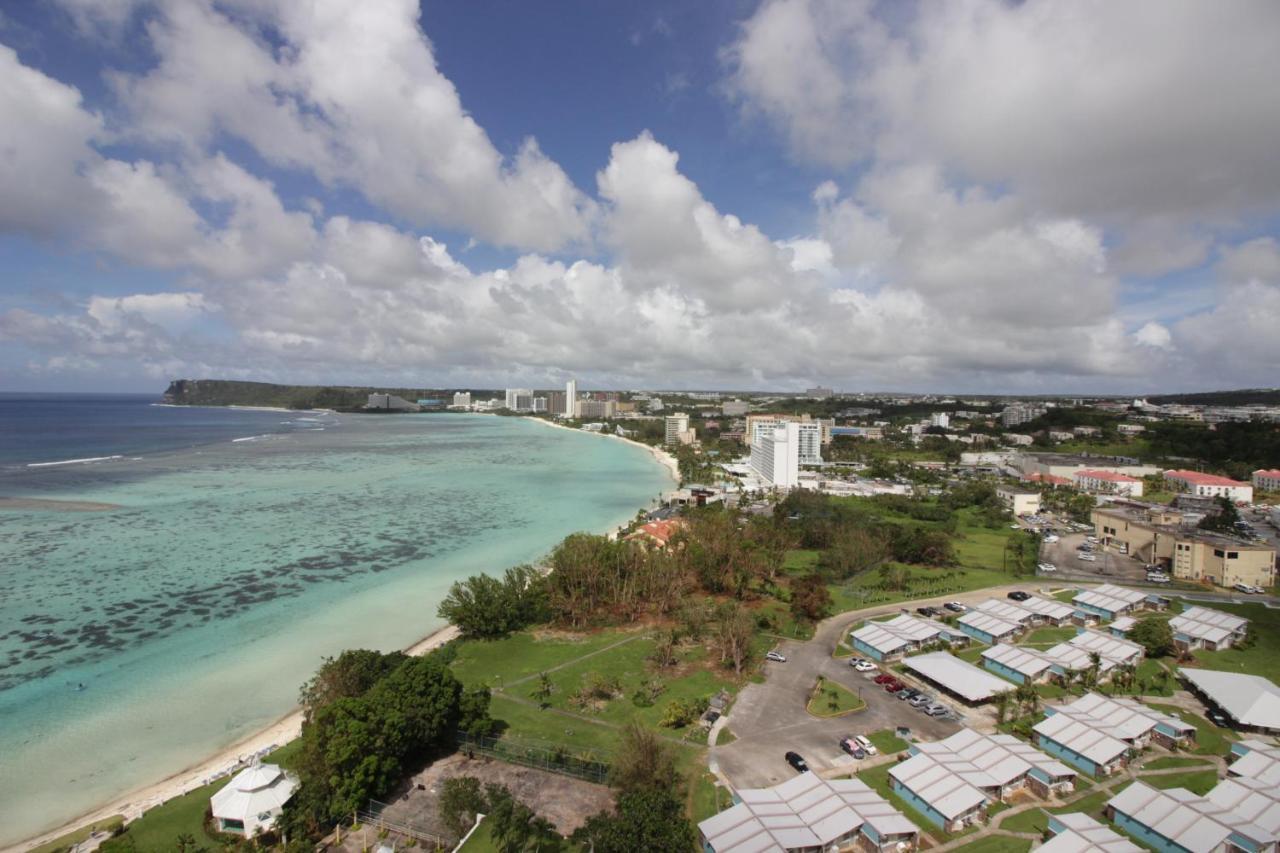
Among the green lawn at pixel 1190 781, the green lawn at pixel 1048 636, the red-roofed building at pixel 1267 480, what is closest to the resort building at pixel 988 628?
the green lawn at pixel 1048 636

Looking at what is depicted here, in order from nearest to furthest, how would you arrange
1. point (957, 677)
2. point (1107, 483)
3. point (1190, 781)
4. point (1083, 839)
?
point (1083, 839) < point (1190, 781) < point (957, 677) < point (1107, 483)

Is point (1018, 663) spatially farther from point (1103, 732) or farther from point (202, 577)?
point (202, 577)

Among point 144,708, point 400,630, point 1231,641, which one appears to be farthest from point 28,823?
point 1231,641

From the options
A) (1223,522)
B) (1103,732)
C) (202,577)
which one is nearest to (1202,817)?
(1103,732)

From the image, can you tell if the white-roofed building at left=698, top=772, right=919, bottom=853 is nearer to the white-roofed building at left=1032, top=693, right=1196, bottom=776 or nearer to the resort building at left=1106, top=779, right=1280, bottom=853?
the resort building at left=1106, top=779, right=1280, bottom=853

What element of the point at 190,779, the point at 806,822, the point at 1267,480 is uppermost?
the point at 1267,480

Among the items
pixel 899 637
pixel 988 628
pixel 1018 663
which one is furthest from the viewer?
pixel 988 628

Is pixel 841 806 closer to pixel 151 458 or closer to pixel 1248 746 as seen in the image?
pixel 1248 746
